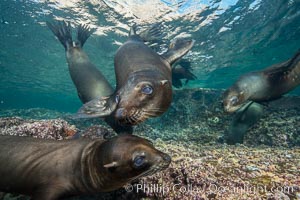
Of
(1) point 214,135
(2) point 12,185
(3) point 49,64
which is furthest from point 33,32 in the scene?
(2) point 12,185

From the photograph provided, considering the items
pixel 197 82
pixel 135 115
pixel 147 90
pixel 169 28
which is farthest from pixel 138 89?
pixel 197 82

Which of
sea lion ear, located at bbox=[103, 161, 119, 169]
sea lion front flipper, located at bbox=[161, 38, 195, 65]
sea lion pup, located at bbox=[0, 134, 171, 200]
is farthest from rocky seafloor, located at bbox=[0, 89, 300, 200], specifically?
sea lion front flipper, located at bbox=[161, 38, 195, 65]

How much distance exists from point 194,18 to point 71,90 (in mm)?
30916

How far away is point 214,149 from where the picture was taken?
19.3ft

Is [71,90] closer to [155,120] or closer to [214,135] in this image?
[155,120]

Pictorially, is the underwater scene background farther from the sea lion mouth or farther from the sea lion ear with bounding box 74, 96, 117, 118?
the sea lion mouth

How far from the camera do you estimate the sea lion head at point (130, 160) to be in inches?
105

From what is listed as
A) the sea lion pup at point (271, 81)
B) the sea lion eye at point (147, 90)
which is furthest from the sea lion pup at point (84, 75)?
the sea lion pup at point (271, 81)

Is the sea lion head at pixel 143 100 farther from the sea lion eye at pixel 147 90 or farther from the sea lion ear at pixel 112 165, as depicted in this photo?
the sea lion ear at pixel 112 165

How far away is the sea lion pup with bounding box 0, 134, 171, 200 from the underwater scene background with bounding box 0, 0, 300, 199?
50 cm

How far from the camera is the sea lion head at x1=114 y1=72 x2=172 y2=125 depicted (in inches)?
126

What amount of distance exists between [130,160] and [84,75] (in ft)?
13.9

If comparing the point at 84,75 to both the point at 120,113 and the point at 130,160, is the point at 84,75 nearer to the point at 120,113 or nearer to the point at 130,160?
the point at 120,113

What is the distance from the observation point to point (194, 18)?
53.8 feet
